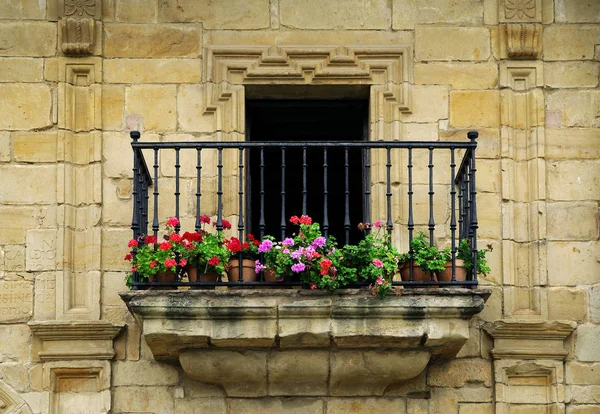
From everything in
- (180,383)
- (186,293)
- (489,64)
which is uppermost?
(489,64)

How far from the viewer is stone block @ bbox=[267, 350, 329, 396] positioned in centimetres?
948

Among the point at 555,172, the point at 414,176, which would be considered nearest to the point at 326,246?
the point at 414,176

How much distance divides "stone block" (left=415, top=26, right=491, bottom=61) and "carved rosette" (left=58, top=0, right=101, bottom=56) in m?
2.22

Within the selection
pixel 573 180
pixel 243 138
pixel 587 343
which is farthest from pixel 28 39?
pixel 587 343

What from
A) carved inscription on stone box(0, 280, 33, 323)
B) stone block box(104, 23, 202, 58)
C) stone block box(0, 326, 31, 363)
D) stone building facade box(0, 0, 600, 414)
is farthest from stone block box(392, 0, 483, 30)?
stone block box(0, 326, 31, 363)

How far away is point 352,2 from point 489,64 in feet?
3.42

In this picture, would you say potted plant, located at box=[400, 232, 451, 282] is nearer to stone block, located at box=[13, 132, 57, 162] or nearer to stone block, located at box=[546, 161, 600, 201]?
stone block, located at box=[546, 161, 600, 201]

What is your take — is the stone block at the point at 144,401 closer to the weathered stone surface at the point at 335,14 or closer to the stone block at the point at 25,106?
the stone block at the point at 25,106

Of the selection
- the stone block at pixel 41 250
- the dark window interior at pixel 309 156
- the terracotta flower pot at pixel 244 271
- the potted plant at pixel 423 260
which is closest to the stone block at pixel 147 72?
the dark window interior at pixel 309 156

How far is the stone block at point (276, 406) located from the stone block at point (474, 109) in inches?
84.0

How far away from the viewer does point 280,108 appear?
35.6 feet

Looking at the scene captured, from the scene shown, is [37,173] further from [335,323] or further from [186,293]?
[335,323]

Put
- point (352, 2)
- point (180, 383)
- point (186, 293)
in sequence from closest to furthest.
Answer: point (186, 293), point (180, 383), point (352, 2)

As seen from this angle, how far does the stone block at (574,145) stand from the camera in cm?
1015
